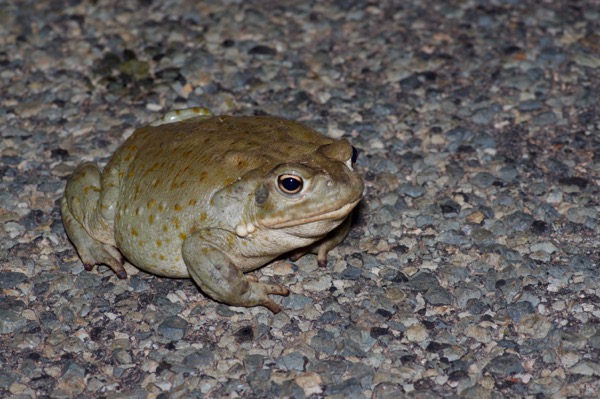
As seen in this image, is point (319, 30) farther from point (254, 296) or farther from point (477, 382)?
point (477, 382)

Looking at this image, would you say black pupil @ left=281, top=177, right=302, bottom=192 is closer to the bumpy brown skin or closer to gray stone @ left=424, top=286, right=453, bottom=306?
the bumpy brown skin

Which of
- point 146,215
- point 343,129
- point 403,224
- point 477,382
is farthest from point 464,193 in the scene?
point 146,215

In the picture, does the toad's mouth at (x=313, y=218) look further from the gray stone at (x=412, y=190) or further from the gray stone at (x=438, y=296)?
the gray stone at (x=412, y=190)

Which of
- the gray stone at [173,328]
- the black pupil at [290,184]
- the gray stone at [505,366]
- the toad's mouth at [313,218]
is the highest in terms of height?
the black pupil at [290,184]

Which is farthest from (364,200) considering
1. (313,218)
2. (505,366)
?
(505,366)

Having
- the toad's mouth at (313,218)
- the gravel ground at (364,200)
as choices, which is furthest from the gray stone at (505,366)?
the toad's mouth at (313,218)

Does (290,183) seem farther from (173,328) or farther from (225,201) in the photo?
(173,328)
